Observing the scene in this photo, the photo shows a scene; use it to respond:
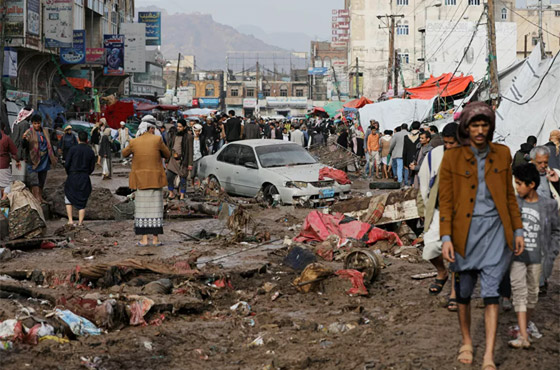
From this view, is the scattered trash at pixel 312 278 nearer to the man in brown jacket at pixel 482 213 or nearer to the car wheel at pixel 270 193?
the man in brown jacket at pixel 482 213

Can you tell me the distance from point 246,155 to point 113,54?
105 ft

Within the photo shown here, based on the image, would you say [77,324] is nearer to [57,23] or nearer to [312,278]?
[312,278]

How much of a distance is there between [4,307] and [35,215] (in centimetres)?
452

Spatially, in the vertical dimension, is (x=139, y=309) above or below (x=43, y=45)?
below

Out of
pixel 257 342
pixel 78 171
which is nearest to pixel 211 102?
pixel 78 171

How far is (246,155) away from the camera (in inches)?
683

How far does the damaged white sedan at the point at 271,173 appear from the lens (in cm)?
1584

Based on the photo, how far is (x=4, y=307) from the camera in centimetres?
704

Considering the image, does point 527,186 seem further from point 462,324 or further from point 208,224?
point 208,224

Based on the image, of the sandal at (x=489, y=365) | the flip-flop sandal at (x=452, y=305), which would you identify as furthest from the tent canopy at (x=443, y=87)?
the sandal at (x=489, y=365)

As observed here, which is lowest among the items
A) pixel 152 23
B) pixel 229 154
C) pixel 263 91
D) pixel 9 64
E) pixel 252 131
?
pixel 229 154

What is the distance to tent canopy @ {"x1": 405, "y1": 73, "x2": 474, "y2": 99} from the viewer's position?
102ft

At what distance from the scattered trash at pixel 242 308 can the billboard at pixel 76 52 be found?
109ft

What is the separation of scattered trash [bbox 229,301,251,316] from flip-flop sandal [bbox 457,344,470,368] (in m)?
2.68
